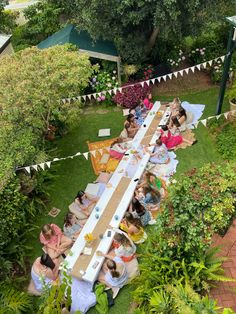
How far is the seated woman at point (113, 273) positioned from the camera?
8008mm

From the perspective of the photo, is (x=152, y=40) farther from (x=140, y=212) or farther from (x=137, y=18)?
(x=140, y=212)

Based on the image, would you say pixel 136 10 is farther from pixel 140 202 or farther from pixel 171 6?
pixel 140 202

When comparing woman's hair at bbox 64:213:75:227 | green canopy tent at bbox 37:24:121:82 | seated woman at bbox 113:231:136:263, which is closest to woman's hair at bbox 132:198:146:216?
seated woman at bbox 113:231:136:263

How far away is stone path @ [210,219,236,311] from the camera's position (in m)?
7.31

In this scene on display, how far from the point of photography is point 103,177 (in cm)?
1136

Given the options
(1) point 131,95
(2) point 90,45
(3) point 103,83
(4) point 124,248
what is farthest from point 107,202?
(2) point 90,45

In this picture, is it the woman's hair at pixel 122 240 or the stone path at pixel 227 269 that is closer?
the stone path at pixel 227 269

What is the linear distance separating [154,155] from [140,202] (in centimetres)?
217

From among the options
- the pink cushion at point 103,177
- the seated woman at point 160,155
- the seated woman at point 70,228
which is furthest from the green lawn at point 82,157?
the seated woman at point 70,228

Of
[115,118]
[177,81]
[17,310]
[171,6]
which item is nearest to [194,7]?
[171,6]

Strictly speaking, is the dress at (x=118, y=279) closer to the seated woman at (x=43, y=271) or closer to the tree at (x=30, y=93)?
the seated woman at (x=43, y=271)

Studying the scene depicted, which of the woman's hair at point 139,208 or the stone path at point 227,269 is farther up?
the woman's hair at point 139,208

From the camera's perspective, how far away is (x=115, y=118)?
14.1 metres

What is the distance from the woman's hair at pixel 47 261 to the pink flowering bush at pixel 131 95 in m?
7.67
